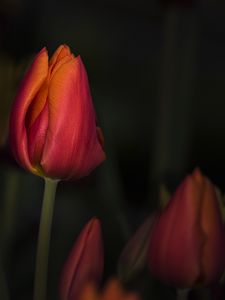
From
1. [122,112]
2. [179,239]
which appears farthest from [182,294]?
[122,112]

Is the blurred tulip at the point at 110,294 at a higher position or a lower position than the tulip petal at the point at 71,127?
lower

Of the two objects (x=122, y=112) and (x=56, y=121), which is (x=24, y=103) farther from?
(x=122, y=112)

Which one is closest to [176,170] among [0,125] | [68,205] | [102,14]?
[68,205]

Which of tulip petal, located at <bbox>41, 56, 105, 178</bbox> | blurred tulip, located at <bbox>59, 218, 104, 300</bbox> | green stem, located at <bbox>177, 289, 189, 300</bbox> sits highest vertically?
tulip petal, located at <bbox>41, 56, 105, 178</bbox>

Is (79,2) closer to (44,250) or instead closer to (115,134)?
(115,134)

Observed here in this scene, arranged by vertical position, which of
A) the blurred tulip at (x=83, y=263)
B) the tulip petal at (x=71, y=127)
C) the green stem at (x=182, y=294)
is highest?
the tulip petal at (x=71, y=127)
